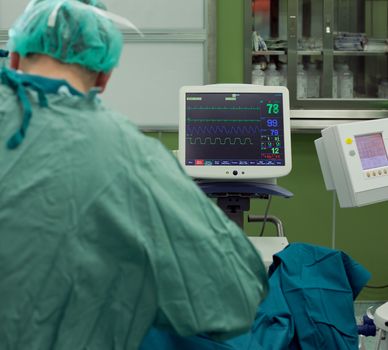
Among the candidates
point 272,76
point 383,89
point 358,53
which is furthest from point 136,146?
point 383,89

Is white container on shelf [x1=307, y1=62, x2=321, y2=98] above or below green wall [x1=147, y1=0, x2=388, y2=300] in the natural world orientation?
above

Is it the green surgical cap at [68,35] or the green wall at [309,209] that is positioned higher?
the green surgical cap at [68,35]

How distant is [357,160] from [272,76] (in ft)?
6.49

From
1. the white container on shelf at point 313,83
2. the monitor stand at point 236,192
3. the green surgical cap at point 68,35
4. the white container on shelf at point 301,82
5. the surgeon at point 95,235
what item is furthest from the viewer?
the white container on shelf at point 313,83

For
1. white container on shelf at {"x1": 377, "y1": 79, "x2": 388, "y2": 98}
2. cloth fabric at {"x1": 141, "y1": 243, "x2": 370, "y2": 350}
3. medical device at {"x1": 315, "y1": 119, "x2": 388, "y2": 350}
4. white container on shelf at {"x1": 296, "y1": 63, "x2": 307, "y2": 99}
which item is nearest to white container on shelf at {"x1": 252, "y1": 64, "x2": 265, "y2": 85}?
white container on shelf at {"x1": 296, "y1": 63, "x2": 307, "y2": 99}

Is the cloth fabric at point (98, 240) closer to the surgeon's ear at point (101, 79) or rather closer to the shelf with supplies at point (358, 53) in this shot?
the surgeon's ear at point (101, 79)

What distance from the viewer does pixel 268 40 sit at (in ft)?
14.3

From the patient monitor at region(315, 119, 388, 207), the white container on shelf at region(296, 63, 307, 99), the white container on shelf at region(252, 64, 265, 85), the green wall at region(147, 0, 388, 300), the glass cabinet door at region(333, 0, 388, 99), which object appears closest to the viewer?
the patient monitor at region(315, 119, 388, 207)

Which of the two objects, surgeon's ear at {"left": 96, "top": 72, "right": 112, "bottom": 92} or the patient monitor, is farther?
the patient monitor

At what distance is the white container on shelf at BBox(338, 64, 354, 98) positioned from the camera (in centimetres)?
446

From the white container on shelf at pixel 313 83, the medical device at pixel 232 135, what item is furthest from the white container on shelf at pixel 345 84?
the medical device at pixel 232 135

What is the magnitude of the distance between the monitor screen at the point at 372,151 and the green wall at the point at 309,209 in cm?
166

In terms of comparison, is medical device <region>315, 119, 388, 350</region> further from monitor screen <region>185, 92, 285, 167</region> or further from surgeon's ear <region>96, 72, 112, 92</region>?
surgeon's ear <region>96, 72, 112, 92</region>

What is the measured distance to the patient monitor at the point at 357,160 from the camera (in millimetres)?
2430
